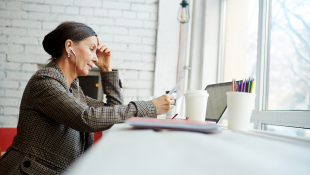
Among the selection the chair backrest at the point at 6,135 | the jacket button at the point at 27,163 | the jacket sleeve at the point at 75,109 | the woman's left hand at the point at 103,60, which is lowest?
the chair backrest at the point at 6,135

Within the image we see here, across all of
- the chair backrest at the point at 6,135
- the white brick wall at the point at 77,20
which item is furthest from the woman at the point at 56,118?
the white brick wall at the point at 77,20

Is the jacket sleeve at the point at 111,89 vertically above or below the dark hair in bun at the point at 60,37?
below

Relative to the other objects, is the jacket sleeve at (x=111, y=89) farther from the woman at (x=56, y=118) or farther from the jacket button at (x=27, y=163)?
the jacket button at (x=27, y=163)

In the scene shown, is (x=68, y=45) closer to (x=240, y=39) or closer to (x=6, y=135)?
(x=6, y=135)

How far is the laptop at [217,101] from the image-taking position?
1.16m

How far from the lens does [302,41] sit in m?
1.29

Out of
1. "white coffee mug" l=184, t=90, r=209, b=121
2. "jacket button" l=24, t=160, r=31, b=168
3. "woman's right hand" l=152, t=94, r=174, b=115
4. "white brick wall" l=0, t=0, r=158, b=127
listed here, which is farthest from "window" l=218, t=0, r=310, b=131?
"jacket button" l=24, t=160, r=31, b=168

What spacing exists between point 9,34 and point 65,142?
2.13 meters

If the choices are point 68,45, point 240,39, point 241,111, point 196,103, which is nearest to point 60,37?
point 68,45

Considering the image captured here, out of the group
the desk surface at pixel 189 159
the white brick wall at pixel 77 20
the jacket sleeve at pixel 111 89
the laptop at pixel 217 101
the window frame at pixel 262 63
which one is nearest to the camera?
the desk surface at pixel 189 159

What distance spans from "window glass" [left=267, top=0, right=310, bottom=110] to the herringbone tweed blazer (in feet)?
2.86

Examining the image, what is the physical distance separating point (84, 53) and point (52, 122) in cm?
44

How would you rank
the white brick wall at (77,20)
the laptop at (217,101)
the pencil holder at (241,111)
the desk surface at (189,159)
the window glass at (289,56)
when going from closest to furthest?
the desk surface at (189,159)
the pencil holder at (241,111)
the laptop at (217,101)
the window glass at (289,56)
the white brick wall at (77,20)

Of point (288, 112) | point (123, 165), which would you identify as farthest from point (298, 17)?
point (123, 165)
